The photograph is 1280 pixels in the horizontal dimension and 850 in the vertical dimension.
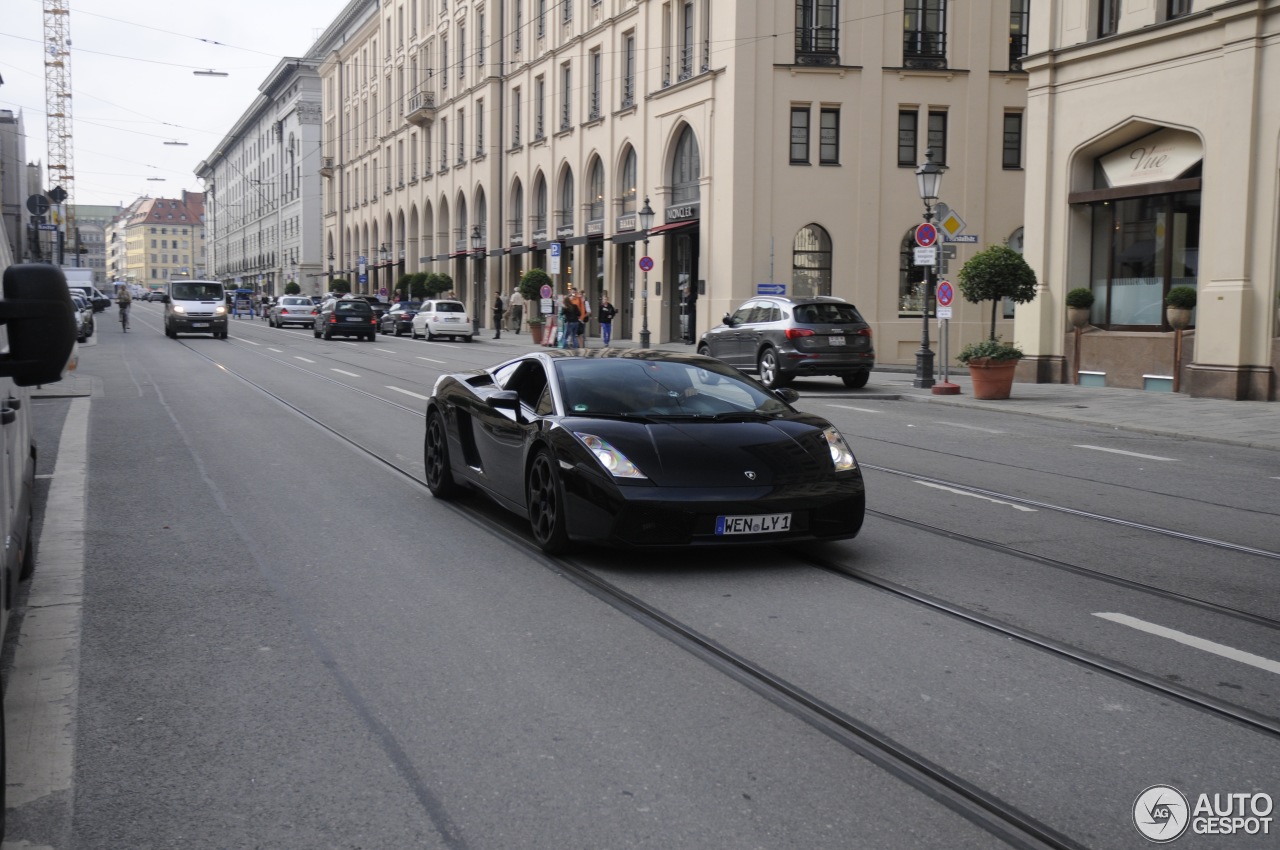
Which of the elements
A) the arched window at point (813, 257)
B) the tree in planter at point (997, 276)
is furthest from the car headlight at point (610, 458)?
the arched window at point (813, 257)

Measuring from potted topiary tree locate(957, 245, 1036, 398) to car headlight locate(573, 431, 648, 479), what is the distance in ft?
47.6

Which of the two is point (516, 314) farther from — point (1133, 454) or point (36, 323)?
point (36, 323)

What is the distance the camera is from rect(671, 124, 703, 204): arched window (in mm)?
39531

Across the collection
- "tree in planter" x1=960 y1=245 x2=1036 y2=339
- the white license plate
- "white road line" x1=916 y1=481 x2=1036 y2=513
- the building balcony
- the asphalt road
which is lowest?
the asphalt road

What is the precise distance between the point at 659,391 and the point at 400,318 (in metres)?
47.3

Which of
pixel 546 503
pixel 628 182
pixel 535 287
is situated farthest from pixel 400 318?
pixel 546 503

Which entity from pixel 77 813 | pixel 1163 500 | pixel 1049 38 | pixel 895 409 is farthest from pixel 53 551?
pixel 1049 38

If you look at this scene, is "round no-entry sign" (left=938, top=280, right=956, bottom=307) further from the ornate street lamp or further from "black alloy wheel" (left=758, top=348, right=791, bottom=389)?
the ornate street lamp

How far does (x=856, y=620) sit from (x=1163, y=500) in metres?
5.23

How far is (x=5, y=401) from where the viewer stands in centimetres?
481

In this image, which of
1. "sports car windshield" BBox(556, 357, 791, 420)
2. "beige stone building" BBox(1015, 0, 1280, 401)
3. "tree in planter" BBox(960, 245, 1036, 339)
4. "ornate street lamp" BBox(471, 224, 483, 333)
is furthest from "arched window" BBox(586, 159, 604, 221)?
"sports car windshield" BBox(556, 357, 791, 420)

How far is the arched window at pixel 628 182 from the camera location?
44125 millimetres

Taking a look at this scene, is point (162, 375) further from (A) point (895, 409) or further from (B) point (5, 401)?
(B) point (5, 401)

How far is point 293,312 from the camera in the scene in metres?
62.4
